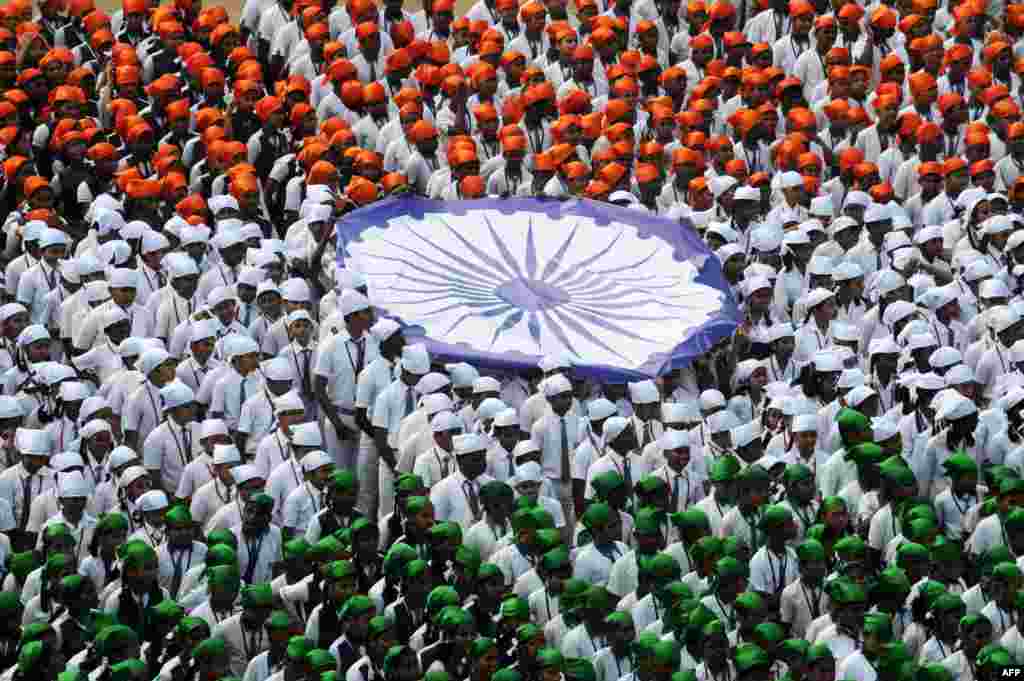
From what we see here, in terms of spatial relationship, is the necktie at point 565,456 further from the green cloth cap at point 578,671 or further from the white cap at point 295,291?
the green cloth cap at point 578,671

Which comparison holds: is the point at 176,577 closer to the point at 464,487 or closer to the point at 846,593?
the point at 464,487

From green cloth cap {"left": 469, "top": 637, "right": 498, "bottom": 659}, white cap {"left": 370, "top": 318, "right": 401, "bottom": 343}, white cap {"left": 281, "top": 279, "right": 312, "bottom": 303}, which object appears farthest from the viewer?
white cap {"left": 281, "top": 279, "right": 312, "bottom": 303}

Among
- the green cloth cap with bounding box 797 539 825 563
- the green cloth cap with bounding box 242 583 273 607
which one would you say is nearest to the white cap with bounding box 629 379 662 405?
the green cloth cap with bounding box 797 539 825 563

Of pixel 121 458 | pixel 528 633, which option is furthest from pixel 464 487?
pixel 121 458

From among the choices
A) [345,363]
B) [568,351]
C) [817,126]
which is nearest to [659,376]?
[568,351]

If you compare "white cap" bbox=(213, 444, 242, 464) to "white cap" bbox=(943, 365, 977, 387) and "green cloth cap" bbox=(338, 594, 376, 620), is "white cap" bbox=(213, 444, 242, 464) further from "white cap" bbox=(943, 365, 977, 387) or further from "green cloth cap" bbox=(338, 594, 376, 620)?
"white cap" bbox=(943, 365, 977, 387)

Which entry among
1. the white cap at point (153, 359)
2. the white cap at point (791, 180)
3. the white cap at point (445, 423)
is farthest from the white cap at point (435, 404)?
the white cap at point (791, 180)
